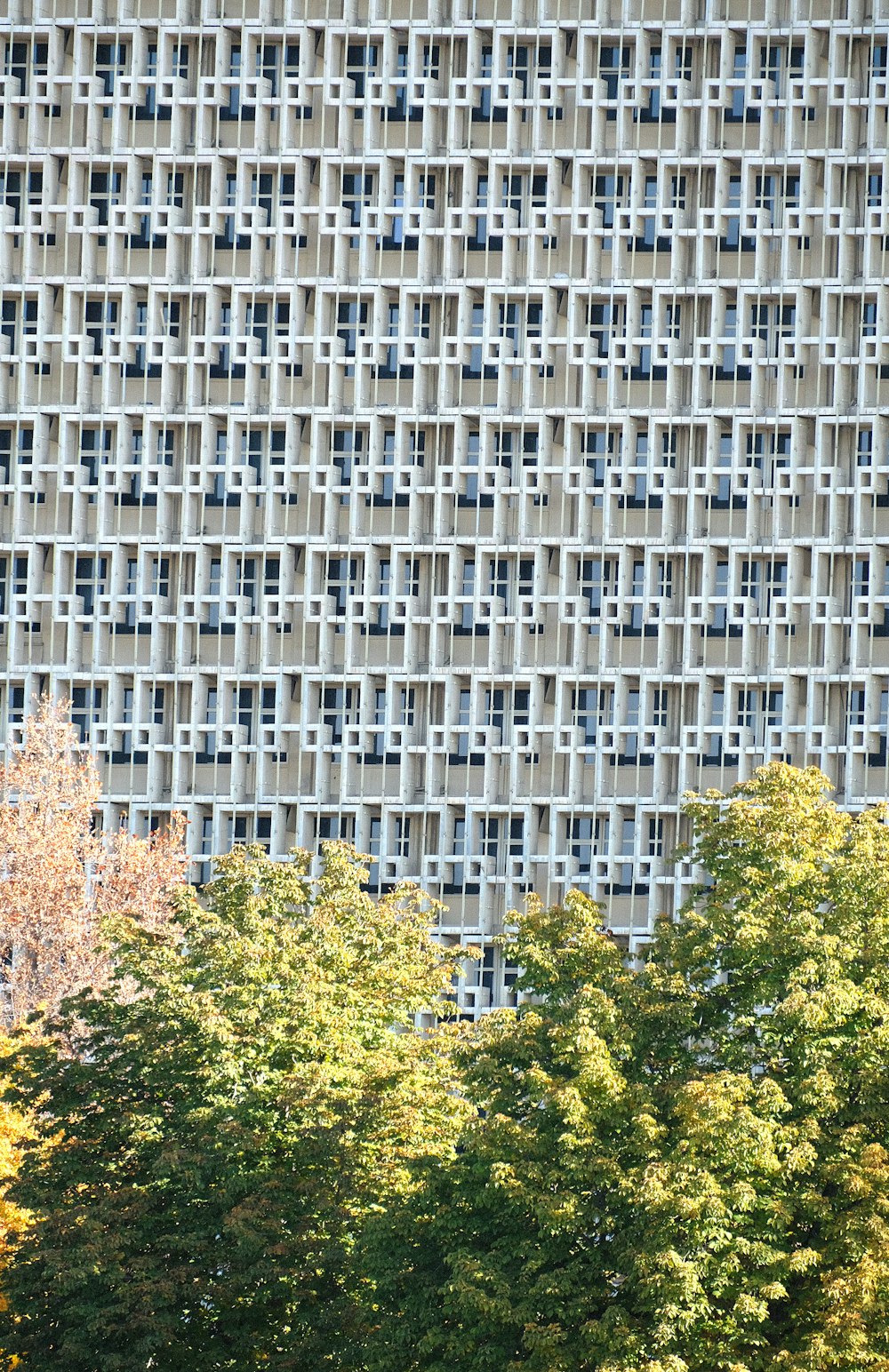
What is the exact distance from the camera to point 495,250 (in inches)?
2820

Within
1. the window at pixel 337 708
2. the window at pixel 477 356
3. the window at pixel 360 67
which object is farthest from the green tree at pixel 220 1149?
the window at pixel 360 67

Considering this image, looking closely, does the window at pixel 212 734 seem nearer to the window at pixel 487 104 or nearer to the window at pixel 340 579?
the window at pixel 340 579

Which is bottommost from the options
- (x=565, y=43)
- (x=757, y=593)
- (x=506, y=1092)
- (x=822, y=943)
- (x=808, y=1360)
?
(x=808, y=1360)

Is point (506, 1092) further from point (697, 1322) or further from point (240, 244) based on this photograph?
point (240, 244)

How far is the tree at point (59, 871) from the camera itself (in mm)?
61969

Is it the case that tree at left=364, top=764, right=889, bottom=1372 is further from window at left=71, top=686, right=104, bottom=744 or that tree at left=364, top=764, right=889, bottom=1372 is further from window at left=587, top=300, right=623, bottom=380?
window at left=71, top=686, right=104, bottom=744

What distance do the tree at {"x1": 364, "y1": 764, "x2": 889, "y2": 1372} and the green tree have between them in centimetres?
200

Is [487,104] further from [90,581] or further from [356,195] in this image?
[90,581]

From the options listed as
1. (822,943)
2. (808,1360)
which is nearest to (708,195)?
(822,943)

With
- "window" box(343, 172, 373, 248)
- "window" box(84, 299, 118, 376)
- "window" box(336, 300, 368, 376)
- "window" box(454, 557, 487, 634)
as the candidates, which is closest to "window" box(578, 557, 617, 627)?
"window" box(454, 557, 487, 634)

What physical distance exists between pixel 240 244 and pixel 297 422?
538 cm

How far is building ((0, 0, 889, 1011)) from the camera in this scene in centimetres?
7006

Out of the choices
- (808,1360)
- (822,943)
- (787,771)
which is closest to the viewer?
(808,1360)

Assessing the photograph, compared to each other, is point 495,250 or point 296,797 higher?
point 495,250
